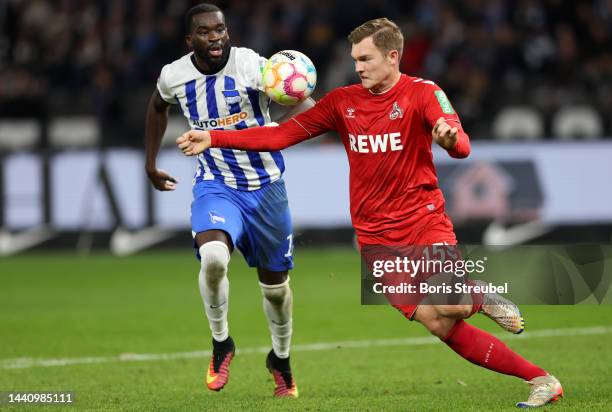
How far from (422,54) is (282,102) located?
1258 centimetres

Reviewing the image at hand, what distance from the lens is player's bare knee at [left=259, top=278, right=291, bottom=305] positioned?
775 cm

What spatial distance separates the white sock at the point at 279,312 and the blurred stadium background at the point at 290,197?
0.32 metres

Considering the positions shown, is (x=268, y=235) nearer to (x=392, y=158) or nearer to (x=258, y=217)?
(x=258, y=217)

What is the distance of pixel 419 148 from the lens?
661 cm

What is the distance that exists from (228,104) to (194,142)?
1016 millimetres

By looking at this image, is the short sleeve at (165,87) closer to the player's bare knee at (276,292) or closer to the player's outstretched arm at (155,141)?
the player's outstretched arm at (155,141)

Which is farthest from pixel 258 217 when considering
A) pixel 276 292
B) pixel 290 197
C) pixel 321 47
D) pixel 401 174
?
pixel 321 47

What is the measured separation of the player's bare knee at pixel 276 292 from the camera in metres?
7.75

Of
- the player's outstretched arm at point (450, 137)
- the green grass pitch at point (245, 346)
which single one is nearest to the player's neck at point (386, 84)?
the player's outstretched arm at point (450, 137)

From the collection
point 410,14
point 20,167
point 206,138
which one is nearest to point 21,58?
point 20,167

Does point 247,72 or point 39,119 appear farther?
point 39,119

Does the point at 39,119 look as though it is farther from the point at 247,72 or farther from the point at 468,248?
the point at 468,248

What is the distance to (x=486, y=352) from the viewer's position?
256 inches

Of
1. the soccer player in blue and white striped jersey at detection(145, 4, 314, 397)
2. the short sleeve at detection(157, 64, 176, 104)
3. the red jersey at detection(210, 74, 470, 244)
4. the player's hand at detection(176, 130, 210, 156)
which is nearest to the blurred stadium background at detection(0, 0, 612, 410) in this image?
the soccer player in blue and white striped jersey at detection(145, 4, 314, 397)
